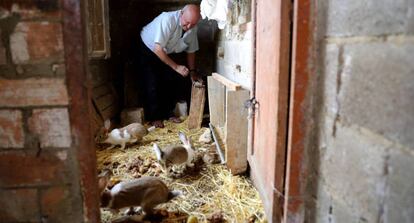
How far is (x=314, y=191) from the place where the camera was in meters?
1.48

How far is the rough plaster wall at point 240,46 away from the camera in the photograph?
2.88 m

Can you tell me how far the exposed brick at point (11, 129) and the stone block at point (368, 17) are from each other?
4.34ft

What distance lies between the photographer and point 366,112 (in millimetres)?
1099

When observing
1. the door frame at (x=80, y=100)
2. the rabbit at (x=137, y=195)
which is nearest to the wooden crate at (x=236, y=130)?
the rabbit at (x=137, y=195)

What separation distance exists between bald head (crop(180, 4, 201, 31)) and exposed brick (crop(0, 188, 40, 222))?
3202mm

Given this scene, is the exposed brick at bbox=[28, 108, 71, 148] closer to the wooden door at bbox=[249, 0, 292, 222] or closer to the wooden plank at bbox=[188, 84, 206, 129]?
the wooden door at bbox=[249, 0, 292, 222]

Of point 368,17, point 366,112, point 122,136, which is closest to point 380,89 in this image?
point 366,112

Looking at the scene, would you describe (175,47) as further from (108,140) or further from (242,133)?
(242,133)

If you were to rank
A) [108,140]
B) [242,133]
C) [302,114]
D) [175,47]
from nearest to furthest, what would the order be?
[302,114] → [242,133] → [108,140] → [175,47]

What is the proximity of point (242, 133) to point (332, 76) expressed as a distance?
1.36 m

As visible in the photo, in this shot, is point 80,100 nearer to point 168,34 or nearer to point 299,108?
point 299,108

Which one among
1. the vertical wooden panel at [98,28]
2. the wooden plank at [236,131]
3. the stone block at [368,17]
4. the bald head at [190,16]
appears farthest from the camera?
the bald head at [190,16]

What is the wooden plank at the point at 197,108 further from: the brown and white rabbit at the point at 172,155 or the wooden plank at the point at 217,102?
the brown and white rabbit at the point at 172,155

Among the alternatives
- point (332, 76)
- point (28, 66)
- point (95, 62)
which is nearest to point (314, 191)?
point (332, 76)
